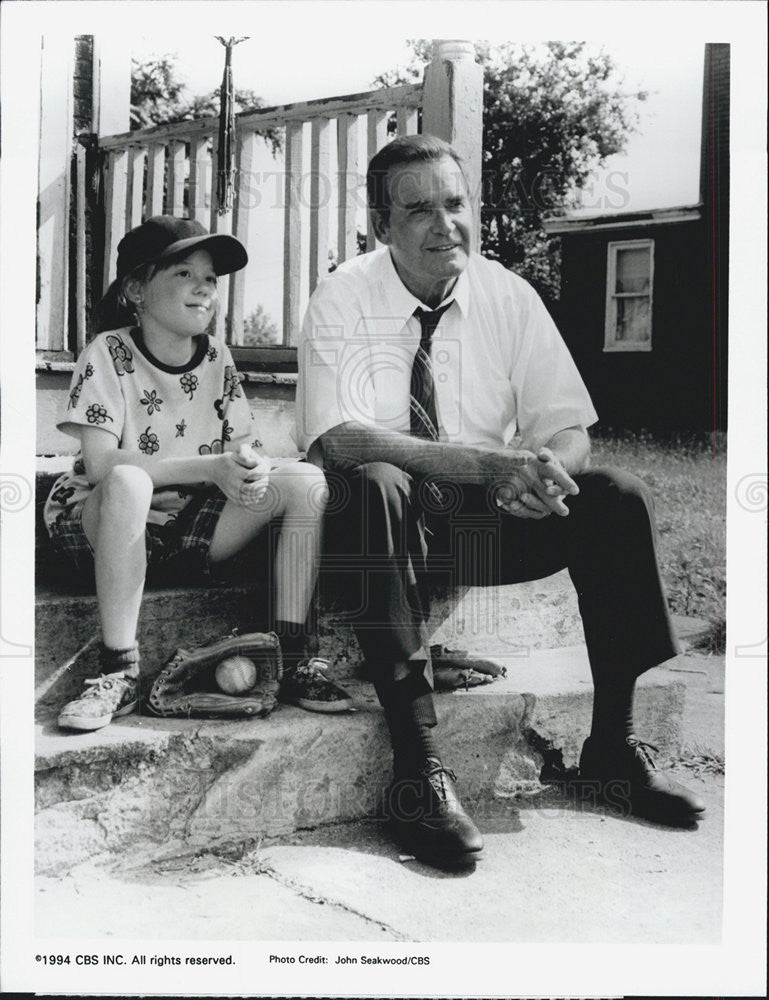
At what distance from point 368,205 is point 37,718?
1.45m

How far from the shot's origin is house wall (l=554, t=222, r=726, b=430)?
241 cm

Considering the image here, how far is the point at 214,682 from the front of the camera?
2.29 meters

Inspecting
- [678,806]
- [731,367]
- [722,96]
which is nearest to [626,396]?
[731,367]

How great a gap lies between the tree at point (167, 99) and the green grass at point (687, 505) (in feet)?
3.94

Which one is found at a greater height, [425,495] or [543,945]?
[425,495]

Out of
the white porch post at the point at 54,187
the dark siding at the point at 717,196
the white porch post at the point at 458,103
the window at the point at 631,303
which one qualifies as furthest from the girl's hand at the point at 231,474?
the dark siding at the point at 717,196

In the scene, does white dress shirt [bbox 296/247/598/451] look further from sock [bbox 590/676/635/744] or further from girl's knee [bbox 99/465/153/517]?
sock [bbox 590/676/635/744]

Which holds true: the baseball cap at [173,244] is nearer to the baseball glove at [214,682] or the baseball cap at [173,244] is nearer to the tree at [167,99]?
the tree at [167,99]

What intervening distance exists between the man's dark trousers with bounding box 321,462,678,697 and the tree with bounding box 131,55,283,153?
0.95 m

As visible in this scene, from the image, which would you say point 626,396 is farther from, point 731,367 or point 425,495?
point 425,495

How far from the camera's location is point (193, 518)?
2.31 meters

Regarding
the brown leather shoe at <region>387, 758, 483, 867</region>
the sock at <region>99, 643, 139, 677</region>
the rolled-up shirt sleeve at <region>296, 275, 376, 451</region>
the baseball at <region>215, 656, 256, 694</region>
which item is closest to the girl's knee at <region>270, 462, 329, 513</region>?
the rolled-up shirt sleeve at <region>296, 275, 376, 451</region>

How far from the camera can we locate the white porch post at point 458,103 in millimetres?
2342

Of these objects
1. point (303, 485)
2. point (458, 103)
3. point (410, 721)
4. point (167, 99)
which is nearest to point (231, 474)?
point (303, 485)
